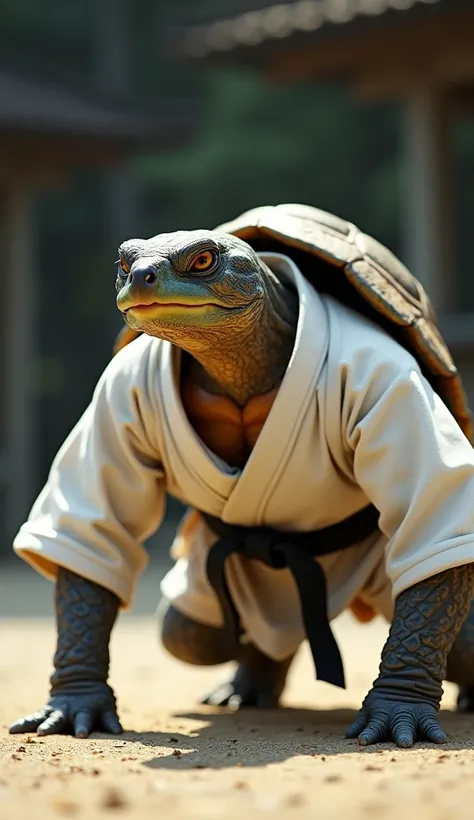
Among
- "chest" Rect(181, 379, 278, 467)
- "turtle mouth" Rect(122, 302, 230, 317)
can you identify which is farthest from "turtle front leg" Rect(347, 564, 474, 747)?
"turtle mouth" Rect(122, 302, 230, 317)

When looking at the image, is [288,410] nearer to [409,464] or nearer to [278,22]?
[409,464]

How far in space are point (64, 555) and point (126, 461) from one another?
27 cm

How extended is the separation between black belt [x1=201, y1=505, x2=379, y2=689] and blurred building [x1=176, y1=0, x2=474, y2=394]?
14.7ft

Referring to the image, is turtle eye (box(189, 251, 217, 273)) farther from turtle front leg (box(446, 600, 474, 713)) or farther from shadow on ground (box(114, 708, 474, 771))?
turtle front leg (box(446, 600, 474, 713))

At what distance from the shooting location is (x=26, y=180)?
1104 cm

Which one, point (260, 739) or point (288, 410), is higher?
point (288, 410)

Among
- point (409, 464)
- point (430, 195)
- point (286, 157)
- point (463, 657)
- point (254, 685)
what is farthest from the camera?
point (286, 157)

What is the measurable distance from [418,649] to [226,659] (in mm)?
1104

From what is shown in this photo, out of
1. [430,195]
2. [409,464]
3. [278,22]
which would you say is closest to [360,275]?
[409,464]

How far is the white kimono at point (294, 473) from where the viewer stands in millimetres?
3000

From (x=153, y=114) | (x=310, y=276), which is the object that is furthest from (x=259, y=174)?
(x=310, y=276)

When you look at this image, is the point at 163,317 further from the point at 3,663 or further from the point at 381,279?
the point at 3,663

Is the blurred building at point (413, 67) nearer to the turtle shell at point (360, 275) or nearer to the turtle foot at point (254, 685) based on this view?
the turtle foot at point (254, 685)

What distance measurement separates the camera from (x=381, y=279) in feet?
11.1
